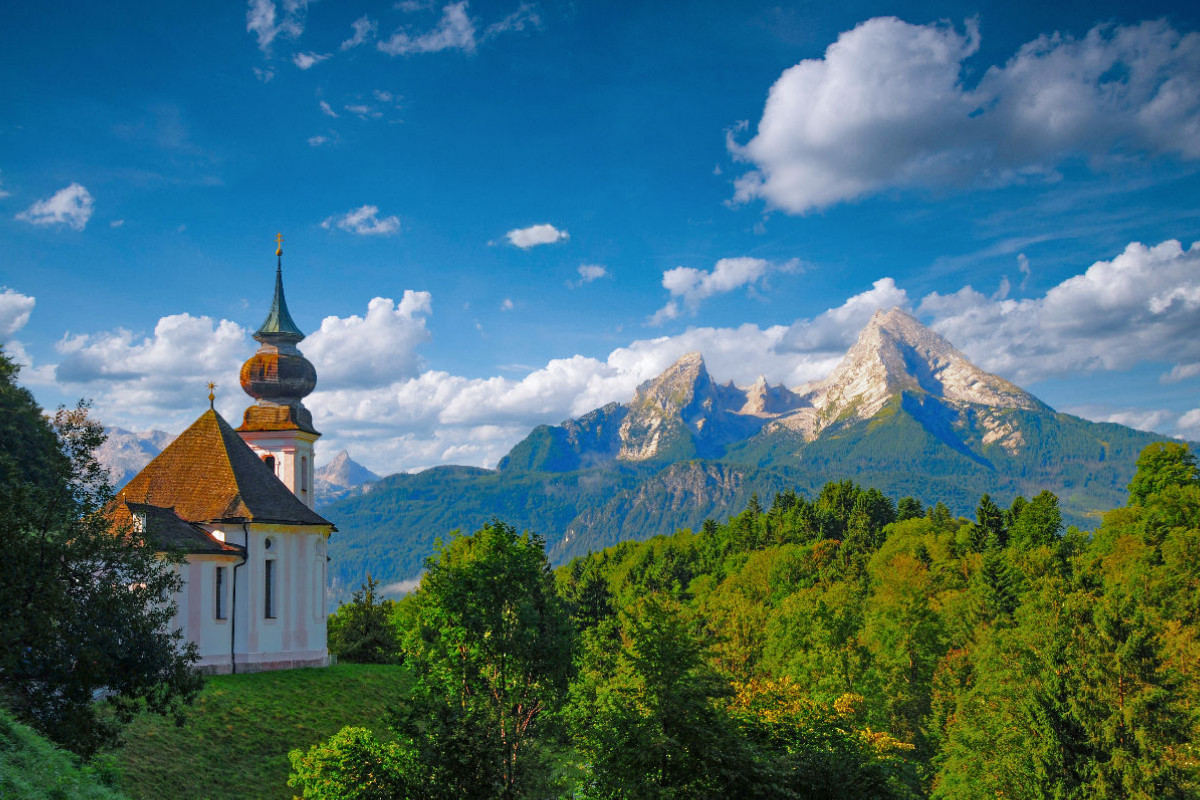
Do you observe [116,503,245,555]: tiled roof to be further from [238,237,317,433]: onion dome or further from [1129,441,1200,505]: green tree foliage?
[1129,441,1200,505]: green tree foliage

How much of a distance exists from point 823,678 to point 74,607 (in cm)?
4694

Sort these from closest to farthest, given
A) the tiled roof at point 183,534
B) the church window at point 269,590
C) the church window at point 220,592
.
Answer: the tiled roof at point 183,534
the church window at point 220,592
the church window at point 269,590

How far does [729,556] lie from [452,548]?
91.3m

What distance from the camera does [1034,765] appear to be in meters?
38.2

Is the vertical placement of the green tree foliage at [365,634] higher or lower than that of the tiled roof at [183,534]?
lower

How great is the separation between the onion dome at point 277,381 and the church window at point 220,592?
602 inches

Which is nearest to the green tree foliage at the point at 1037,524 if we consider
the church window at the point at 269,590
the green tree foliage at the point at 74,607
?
the church window at the point at 269,590

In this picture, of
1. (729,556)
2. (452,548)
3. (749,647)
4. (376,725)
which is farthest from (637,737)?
(729,556)

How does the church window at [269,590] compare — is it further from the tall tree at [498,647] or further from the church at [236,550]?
the tall tree at [498,647]

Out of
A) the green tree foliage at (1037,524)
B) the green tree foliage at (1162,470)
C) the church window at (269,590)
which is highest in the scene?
the green tree foliage at (1162,470)

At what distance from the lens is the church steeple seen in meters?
59.7

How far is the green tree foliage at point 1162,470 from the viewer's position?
67.1m

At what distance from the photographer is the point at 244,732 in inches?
1350

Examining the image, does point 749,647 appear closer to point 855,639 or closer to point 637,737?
point 855,639
